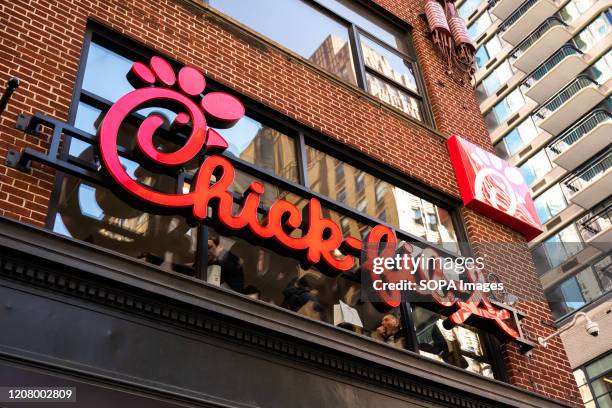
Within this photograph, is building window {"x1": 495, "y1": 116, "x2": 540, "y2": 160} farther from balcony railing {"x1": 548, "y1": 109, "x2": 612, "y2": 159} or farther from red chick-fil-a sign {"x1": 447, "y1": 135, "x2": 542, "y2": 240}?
red chick-fil-a sign {"x1": 447, "y1": 135, "x2": 542, "y2": 240}

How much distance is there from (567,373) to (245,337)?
18.8 feet

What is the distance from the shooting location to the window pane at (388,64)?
13.0 m

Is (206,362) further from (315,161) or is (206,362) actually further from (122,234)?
(315,161)

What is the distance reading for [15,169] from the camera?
638 centimetres

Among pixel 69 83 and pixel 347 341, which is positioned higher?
pixel 69 83

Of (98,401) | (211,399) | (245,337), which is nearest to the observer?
(98,401)

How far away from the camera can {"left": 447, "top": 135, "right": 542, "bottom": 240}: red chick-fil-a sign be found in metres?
11.3

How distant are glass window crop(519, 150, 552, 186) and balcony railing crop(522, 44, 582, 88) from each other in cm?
455

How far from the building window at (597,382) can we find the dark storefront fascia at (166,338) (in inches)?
693

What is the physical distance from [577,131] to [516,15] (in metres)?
10.7

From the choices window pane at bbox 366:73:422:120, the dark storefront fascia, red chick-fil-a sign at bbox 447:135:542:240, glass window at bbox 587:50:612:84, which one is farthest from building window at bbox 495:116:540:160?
the dark storefront fascia

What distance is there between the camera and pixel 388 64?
13.3 metres

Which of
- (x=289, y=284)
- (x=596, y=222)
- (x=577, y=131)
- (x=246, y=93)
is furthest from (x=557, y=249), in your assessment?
(x=289, y=284)

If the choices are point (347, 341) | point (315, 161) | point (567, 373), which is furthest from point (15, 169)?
point (567, 373)
